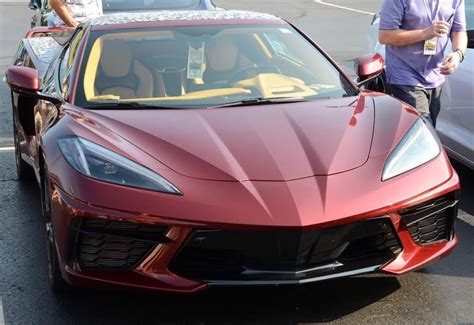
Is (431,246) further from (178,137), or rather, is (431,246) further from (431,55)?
(431,55)

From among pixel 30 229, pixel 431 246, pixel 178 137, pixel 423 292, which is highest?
pixel 178 137

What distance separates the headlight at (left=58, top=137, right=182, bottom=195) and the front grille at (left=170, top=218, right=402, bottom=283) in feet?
0.91

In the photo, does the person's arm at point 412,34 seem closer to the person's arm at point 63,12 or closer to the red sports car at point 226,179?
the red sports car at point 226,179

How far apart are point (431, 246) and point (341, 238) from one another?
1.93 feet

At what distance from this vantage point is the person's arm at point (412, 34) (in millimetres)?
4941

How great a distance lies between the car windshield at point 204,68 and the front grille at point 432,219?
3.43 ft

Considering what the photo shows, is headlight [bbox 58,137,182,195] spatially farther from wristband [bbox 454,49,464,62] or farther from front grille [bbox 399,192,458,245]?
wristband [bbox 454,49,464,62]

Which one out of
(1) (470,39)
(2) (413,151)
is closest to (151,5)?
(1) (470,39)

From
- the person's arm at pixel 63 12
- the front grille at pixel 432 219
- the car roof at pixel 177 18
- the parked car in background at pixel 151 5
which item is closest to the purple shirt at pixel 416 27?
the car roof at pixel 177 18

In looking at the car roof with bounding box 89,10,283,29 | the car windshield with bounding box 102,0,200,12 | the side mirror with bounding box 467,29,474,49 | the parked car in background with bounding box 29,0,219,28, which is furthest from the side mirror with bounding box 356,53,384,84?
the car windshield with bounding box 102,0,200,12

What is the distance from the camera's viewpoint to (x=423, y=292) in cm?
403

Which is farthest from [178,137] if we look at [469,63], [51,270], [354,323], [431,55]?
[469,63]

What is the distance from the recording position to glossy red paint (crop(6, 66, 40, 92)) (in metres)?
4.70

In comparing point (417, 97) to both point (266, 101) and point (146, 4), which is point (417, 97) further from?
point (146, 4)
